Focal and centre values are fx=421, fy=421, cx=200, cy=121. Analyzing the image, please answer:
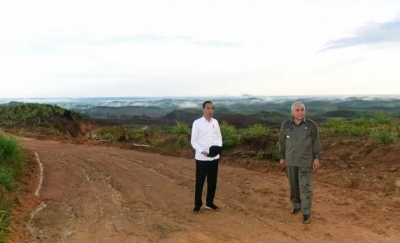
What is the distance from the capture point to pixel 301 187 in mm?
5922

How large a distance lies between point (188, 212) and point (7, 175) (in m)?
3.90

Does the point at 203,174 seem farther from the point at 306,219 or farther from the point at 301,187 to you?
the point at 306,219

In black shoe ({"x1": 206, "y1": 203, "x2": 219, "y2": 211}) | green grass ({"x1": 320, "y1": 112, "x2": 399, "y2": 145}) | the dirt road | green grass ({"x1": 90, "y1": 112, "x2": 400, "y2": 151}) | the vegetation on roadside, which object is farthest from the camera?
green grass ({"x1": 90, "y1": 112, "x2": 400, "y2": 151})

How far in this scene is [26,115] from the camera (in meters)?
27.6

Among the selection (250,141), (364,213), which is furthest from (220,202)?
(250,141)

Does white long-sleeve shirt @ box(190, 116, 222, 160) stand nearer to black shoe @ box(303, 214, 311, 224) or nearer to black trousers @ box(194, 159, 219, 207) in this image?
black trousers @ box(194, 159, 219, 207)

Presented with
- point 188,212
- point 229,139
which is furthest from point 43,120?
point 188,212

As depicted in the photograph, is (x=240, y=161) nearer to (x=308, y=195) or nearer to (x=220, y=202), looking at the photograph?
(x=220, y=202)

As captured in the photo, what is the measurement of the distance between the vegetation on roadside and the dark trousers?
3867 mm

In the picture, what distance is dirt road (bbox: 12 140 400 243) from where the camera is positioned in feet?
17.5

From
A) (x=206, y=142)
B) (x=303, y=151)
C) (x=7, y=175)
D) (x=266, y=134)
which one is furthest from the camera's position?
(x=266, y=134)

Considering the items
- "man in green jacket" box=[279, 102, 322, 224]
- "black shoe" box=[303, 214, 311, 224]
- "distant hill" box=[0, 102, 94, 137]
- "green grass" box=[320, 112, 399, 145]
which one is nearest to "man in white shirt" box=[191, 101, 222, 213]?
"man in green jacket" box=[279, 102, 322, 224]

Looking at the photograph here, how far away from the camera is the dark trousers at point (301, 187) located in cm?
582

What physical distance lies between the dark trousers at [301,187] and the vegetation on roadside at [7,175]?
12.7 feet
